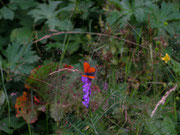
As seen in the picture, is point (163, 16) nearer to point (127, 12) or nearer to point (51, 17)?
point (127, 12)

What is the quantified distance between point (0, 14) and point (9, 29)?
27cm

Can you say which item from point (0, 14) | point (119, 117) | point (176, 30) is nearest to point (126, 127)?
point (119, 117)

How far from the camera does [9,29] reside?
2.93 meters

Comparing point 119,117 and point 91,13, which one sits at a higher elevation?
point 91,13

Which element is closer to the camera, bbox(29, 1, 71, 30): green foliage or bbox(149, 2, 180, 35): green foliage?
bbox(149, 2, 180, 35): green foliage

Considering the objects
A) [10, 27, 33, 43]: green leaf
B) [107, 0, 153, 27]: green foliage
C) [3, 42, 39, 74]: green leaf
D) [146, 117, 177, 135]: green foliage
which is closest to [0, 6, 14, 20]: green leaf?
[10, 27, 33, 43]: green leaf

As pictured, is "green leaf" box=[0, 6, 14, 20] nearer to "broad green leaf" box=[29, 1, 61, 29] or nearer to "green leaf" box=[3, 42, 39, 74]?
"broad green leaf" box=[29, 1, 61, 29]

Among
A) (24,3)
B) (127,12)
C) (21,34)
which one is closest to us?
(127,12)

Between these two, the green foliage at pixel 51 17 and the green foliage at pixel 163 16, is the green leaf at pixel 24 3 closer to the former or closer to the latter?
the green foliage at pixel 51 17

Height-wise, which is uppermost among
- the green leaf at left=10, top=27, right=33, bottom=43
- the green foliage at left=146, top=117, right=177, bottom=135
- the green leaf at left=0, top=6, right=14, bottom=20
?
the green leaf at left=0, top=6, right=14, bottom=20

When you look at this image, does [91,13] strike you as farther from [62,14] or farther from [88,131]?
[88,131]

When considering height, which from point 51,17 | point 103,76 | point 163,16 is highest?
point 163,16

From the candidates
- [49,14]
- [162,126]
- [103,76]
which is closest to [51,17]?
[49,14]

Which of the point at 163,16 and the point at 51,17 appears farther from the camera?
the point at 51,17
